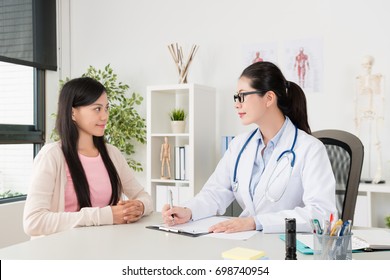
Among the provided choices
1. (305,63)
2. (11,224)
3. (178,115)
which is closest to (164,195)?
(178,115)

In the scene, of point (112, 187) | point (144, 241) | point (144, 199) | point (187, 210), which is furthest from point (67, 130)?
point (144, 241)

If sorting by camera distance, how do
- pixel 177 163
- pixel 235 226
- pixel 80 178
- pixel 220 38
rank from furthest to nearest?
1. pixel 220 38
2. pixel 177 163
3. pixel 80 178
4. pixel 235 226

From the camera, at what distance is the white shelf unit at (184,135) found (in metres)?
3.67

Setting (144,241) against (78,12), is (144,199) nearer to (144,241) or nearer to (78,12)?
(144,241)

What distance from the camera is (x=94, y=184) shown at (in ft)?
7.11

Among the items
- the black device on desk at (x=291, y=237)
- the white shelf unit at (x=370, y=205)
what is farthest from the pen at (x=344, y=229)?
the white shelf unit at (x=370, y=205)

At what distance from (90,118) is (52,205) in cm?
45

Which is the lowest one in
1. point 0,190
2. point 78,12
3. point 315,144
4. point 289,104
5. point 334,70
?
point 0,190

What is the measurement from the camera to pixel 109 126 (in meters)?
4.00

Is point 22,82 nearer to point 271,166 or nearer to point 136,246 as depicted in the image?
point 271,166

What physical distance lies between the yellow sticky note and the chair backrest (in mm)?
909

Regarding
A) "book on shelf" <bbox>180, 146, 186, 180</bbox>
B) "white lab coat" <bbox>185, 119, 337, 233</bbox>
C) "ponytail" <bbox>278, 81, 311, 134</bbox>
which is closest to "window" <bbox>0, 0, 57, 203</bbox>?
"book on shelf" <bbox>180, 146, 186, 180</bbox>

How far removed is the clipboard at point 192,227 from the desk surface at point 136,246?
36 millimetres

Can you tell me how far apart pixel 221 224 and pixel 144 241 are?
0.30 m
